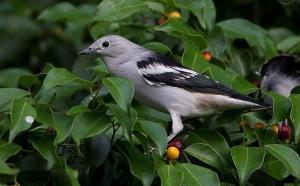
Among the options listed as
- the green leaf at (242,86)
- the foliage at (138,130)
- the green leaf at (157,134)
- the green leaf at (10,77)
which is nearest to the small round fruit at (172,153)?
the foliage at (138,130)

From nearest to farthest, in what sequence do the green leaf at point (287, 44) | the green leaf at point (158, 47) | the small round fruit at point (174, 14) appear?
the green leaf at point (158, 47) → the small round fruit at point (174, 14) → the green leaf at point (287, 44)

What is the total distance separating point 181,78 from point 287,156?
0.82 metres

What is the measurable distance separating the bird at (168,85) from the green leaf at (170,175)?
499mm

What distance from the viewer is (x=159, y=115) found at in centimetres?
406

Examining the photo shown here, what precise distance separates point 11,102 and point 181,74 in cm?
99

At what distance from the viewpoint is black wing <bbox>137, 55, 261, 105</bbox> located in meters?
3.91

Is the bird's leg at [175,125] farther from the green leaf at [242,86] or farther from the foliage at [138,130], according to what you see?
the green leaf at [242,86]

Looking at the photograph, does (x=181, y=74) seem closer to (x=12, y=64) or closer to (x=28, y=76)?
(x=28, y=76)

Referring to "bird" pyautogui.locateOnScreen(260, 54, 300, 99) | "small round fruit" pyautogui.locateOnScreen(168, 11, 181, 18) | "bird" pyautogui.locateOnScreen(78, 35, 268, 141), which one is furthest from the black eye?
"bird" pyautogui.locateOnScreen(260, 54, 300, 99)

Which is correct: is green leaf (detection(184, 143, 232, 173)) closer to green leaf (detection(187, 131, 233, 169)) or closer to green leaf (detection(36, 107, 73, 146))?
green leaf (detection(187, 131, 233, 169))

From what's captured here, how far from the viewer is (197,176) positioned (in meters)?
3.33

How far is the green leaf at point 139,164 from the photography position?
330cm

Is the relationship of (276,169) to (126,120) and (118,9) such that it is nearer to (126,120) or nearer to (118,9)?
(126,120)

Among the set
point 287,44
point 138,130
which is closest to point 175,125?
point 138,130
